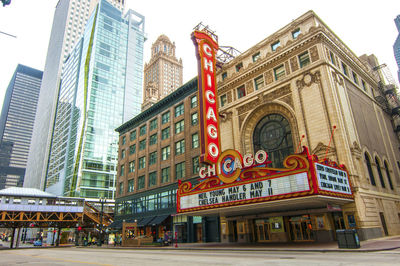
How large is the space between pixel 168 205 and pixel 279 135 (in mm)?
19951

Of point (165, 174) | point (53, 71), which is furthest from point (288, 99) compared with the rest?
point (53, 71)

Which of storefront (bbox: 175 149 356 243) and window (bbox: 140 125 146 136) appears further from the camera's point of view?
window (bbox: 140 125 146 136)

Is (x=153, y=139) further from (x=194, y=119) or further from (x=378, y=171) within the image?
(x=378, y=171)

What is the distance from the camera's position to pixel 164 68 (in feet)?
509

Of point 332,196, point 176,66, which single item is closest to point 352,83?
point 332,196

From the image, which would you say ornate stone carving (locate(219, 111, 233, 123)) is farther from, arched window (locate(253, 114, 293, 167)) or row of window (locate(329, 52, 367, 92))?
row of window (locate(329, 52, 367, 92))

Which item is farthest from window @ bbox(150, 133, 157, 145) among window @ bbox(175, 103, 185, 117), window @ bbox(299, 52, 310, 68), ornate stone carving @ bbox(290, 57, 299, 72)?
window @ bbox(299, 52, 310, 68)

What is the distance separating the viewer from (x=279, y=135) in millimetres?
28906

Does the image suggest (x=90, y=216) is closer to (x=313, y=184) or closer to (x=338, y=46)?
(x=313, y=184)

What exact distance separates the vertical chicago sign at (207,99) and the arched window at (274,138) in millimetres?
4953

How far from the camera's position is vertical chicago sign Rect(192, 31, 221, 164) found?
28.4 m

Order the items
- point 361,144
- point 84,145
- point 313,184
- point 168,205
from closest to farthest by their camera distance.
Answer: point 313,184, point 361,144, point 168,205, point 84,145

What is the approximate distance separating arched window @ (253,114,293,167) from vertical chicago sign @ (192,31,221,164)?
4953mm

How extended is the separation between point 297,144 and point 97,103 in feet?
264
